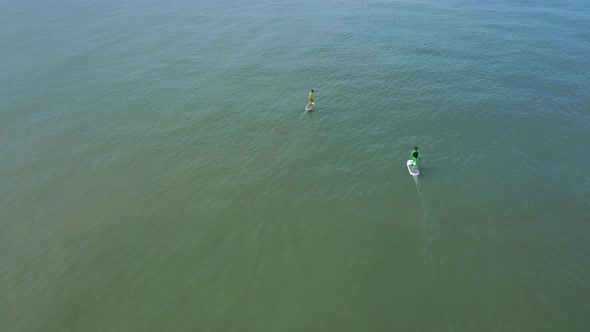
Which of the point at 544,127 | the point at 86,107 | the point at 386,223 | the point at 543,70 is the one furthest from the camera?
the point at 543,70

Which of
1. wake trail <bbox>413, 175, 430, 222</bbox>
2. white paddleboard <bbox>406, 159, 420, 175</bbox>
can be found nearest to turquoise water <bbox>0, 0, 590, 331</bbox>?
wake trail <bbox>413, 175, 430, 222</bbox>

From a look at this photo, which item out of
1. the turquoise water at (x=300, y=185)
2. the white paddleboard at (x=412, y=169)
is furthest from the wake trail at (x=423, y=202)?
the white paddleboard at (x=412, y=169)

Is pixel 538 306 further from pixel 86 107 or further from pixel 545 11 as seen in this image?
pixel 545 11

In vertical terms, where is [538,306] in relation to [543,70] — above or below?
below

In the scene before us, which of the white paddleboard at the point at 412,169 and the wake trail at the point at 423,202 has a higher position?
the white paddleboard at the point at 412,169

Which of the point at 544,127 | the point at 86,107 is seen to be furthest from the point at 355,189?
the point at 86,107

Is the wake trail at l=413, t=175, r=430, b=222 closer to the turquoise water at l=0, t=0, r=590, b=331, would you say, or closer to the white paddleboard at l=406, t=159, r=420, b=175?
the turquoise water at l=0, t=0, r=590, b=331

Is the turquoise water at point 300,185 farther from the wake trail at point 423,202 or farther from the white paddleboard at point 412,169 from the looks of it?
the white paddleboard at point 412,169

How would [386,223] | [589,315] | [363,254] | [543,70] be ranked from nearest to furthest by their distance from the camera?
1. [589,315]
2. [363,254]
3. [386,223]
4. [543,70]
